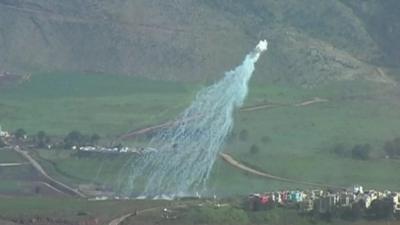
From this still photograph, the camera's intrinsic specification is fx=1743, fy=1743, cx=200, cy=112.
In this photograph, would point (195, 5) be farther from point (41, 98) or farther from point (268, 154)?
point (268, 154)

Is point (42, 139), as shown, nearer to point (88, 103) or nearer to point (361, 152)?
point (88, 103)

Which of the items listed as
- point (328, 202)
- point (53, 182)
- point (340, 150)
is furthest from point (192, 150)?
point (340, 150)

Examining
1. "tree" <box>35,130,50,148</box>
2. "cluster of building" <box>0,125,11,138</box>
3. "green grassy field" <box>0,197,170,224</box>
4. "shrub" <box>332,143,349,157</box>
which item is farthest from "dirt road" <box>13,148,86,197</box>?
"shrub" <box>332,143,349,157</box>

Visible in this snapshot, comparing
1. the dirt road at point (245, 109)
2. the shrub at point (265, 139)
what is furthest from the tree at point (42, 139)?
the shrub at point (265, 139)

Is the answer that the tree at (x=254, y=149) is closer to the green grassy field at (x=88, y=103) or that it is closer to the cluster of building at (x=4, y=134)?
the green grassy field at (x=88, y=103)

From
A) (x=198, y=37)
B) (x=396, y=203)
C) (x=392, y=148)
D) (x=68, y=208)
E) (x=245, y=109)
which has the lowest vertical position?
(x=68, y=208)
